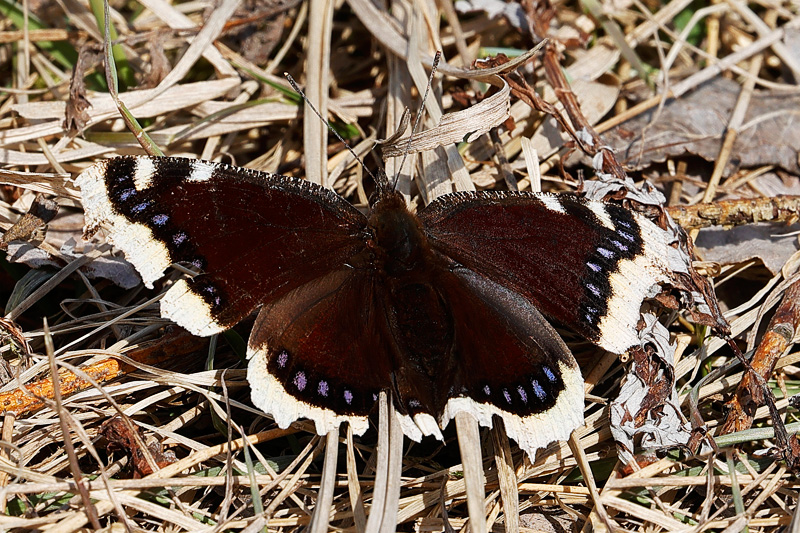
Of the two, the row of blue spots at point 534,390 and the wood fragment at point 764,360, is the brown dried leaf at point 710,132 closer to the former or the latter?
the wood fragment at point 764,360

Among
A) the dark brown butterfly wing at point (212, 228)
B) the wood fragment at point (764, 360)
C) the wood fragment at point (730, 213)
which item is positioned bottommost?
the wood fragment at point (764, 360)

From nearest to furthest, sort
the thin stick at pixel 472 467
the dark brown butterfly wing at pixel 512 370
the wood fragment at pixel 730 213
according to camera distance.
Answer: the thin stick at pixel 472 467 → the dark brown butterfly wing at pixel 512 370 → the wood fragment at pixel 730 213

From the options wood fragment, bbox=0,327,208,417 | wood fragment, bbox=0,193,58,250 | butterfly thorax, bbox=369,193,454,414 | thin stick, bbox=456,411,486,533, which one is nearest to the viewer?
thin stick, bbox=456,411,486,533

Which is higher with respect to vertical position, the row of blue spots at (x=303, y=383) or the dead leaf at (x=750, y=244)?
the row of blue spots at (x=303, y=383)

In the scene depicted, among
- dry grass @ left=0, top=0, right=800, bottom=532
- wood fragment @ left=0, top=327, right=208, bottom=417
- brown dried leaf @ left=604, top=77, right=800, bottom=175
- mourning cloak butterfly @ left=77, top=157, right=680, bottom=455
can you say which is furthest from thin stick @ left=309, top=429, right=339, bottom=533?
brown dried leaf @ left=604, top=77, right=800, bottom=175

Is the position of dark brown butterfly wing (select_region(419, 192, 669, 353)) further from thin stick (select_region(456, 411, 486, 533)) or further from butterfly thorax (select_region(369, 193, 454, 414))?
thin stick (select_region(456, 411, 486, 533))

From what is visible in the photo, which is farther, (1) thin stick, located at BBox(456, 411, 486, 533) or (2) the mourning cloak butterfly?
(2) the mourning cloak butterfly

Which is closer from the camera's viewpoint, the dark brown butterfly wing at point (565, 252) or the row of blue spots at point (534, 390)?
the row of blue spots at point (534, 390)

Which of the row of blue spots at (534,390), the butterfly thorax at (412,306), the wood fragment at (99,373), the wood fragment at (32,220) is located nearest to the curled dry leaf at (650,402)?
the row of blue spots at (534,390)

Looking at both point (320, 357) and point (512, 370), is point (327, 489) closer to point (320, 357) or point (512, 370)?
point (320, 357)
